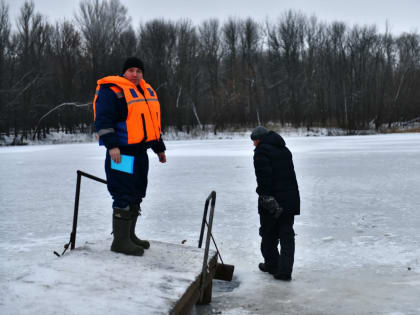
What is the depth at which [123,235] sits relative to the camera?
3.05 metres

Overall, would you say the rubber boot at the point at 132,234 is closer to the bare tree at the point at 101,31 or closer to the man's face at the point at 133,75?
the man's face at the point at 133,75

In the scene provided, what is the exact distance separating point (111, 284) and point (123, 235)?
0.67 metres

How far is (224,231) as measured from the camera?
5.19 m

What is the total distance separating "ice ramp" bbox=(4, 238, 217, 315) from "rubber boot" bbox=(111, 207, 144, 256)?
0.05 meters

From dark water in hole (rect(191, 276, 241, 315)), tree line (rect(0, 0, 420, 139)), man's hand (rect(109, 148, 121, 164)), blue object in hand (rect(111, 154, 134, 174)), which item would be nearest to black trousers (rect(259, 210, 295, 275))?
dark water in hole (rect(191, 276, 241, 315))

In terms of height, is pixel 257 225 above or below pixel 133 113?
below

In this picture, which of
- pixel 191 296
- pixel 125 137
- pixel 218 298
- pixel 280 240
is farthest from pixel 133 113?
pixel 280 240

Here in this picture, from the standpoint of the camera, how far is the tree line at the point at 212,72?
34188 mm

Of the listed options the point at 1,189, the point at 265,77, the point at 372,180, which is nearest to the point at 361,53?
the point at 265,77

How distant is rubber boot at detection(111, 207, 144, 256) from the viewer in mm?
3039

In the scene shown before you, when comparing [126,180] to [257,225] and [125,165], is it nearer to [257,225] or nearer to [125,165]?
[125,165]

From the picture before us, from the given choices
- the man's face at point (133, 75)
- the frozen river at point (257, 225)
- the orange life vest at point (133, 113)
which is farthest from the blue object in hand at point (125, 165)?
the frozen river at point (257, 225)

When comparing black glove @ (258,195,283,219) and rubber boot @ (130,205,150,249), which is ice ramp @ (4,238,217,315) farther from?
black glove @ (258,195,283,219)

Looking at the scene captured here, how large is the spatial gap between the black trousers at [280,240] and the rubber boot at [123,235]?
3.95ft
